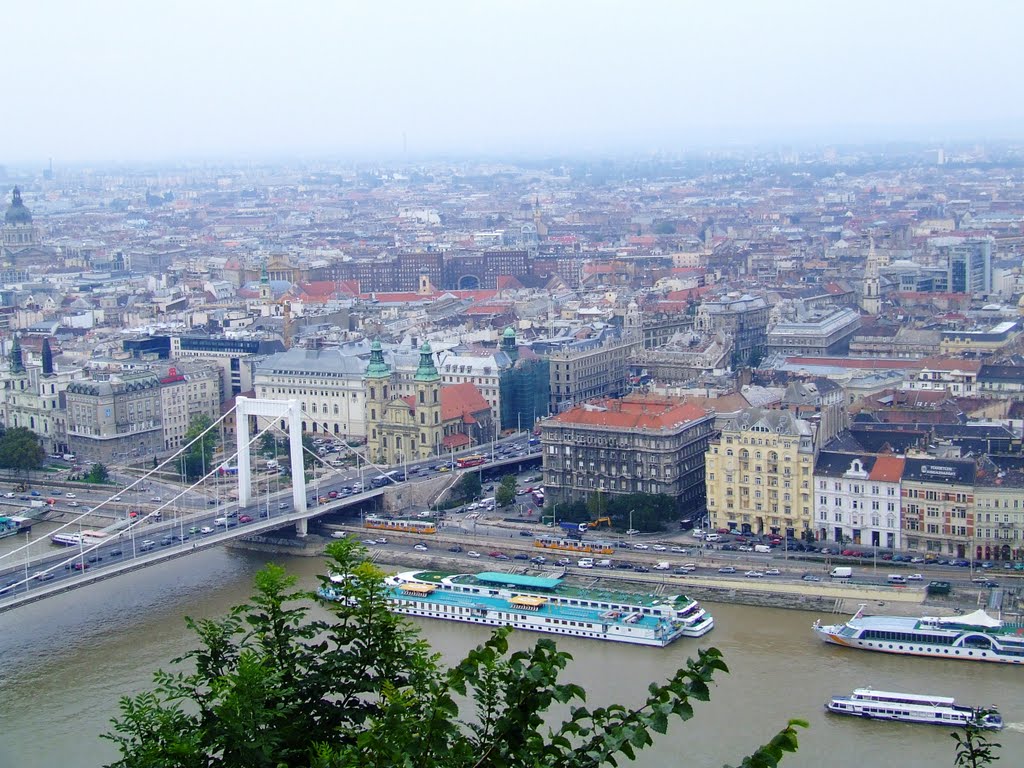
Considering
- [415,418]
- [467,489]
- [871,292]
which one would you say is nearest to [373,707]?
[467,489]

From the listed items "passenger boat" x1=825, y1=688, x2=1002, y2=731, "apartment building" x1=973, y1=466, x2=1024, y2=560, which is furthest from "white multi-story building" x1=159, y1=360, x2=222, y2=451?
"passenger boat" x1=825, y1=688, x2=1002, y2=731

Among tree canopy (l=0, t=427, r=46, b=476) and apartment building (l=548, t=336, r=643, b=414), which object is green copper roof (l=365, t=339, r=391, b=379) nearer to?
apartment building (l=548, t=336, r=643, b=414)

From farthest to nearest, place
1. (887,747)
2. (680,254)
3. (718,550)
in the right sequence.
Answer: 1. (680,254)
2. (718,550)
3. (887,747)

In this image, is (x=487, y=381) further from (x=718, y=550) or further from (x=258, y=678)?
(x=258, y=678)

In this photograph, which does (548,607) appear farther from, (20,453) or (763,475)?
(20,453)

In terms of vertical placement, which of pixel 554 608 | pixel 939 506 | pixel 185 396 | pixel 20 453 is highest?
pixel 939 506

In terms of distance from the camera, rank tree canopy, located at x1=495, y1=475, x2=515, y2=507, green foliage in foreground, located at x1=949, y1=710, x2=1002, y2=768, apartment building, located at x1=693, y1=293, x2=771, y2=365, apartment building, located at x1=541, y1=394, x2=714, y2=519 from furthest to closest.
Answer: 1. apartment building, located at x1=693, y1=293, x2=771, y2=365
2. tree canopy, located at x1=495, y1=475, x2=515, y2=507
3. apartment building, located at x1=541, y1=394, x2=714, y2=519
4. green foliage in foreground, located at x1=949, y1=710, x2=1002, y2=768

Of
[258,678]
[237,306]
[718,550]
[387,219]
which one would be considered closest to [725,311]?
[237,306]
